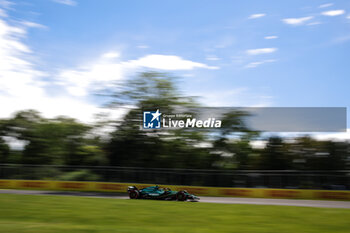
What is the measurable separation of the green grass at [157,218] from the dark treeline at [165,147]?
627 inches

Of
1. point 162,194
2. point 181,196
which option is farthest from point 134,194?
point 181,196

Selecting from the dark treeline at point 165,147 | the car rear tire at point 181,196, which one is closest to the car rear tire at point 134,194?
the car rear tire at point 181,196

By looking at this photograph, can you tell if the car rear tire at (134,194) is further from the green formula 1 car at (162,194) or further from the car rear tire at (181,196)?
the car rear tire at (181,196)

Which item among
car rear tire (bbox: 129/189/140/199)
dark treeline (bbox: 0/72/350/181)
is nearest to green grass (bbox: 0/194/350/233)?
car rear tire (bbox: 129/189/140/199)

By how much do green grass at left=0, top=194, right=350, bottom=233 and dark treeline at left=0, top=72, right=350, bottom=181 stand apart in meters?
15.9

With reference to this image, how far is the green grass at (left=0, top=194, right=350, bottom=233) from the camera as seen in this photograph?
10148 mm

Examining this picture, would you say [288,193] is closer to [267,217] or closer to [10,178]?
[267,217]

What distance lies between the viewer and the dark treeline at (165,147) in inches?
1219

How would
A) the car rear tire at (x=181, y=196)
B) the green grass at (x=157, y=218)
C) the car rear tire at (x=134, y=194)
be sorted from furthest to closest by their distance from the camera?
the car rear tire at (x=134, y=194) < the car rear tire at (x=181, y=196) < the green grass at (x=157, y=218)

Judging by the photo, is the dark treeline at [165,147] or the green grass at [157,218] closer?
the green grass at [157,218]

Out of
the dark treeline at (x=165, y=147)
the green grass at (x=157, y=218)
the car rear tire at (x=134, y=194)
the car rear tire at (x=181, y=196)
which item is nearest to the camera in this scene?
the green grass at (x=157, y=218)

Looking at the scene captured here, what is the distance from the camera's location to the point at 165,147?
32.7 meters

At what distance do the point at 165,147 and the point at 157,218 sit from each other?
→ 67.4 feet

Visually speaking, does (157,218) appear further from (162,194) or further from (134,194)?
(134,194)
